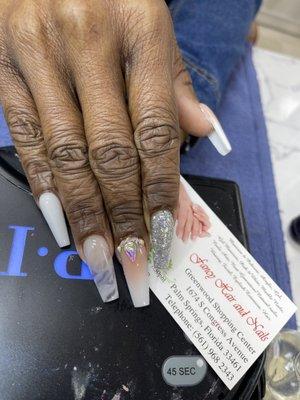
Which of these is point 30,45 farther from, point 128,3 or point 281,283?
point 281,283

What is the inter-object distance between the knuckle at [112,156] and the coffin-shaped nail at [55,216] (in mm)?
61

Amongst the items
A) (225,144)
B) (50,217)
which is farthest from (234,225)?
(50,217)

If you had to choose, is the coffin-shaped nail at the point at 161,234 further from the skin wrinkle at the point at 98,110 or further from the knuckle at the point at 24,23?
the knuckle at the point at 24,23

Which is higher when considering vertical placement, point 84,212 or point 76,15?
point 76,15

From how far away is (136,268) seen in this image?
1.33 ft

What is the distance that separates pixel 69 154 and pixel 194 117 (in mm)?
139

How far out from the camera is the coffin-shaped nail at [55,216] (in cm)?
41

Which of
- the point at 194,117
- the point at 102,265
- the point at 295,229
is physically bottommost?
the point at 295,229

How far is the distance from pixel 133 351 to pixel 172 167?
0.17 m

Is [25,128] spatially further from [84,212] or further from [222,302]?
[222,302]

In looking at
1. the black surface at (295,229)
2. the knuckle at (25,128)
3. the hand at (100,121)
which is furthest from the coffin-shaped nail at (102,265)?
the black surface at (295,229)

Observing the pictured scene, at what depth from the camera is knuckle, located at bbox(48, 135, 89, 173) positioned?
38 centimetres

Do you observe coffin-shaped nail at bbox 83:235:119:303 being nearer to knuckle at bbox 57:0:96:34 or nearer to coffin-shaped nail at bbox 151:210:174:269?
coffin-shaped nail at bbox 151:210:174:269

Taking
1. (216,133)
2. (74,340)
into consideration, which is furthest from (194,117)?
(74,340)
